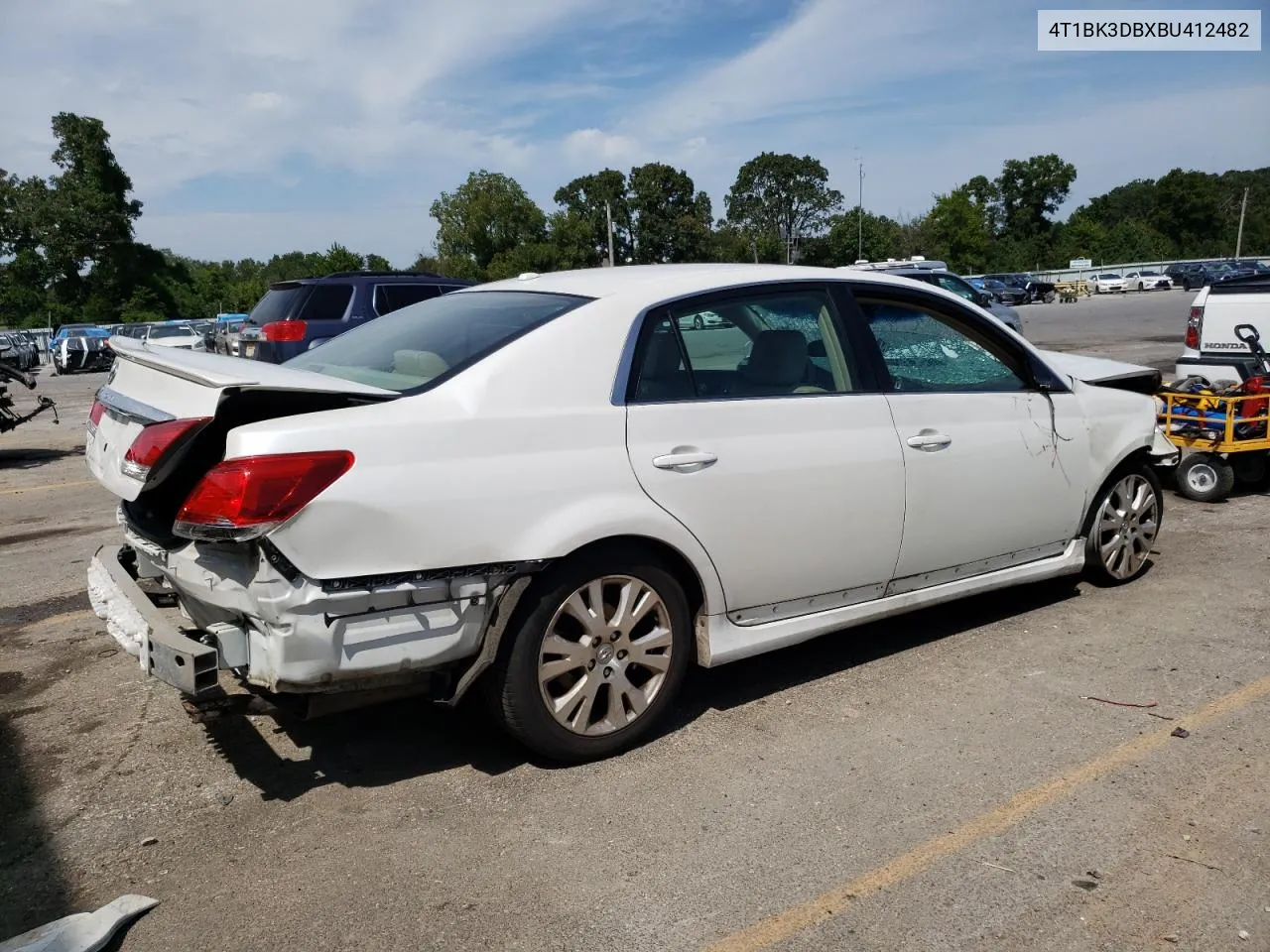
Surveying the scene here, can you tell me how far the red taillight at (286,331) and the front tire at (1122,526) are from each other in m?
9.41

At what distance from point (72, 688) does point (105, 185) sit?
68791 mm

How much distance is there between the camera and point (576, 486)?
3.42 meters

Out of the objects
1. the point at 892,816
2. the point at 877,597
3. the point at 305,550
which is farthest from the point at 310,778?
the point at 877,597

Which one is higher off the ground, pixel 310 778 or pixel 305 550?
pixel 305 550

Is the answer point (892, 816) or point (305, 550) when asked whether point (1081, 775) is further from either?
point (305, 550)

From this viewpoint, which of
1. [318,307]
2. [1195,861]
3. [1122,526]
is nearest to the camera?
[1195,861]

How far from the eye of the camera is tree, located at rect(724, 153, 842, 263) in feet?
377

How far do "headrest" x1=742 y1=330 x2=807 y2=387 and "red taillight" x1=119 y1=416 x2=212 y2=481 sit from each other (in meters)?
1.97

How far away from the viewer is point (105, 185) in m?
63.7

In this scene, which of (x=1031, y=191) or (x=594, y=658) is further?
(x=1031, y=191)

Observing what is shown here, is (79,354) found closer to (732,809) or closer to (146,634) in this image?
(146,634)

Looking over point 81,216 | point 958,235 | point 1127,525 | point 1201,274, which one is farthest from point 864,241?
point 1127,525

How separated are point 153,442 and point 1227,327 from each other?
8.29 metres

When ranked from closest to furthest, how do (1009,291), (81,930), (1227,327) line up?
(81,930) < (1227,327) < (1009,291)
